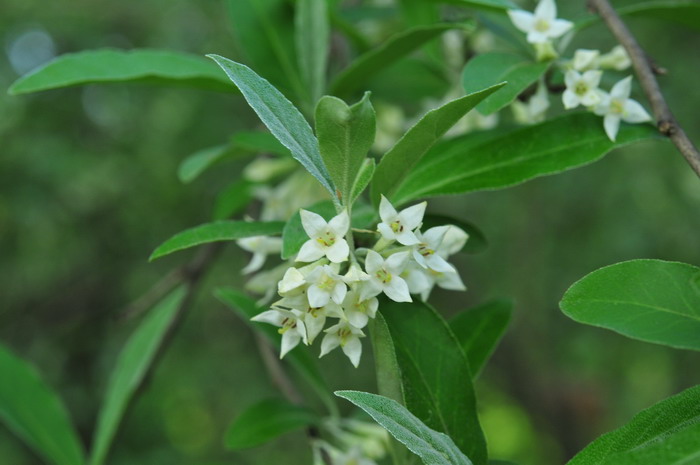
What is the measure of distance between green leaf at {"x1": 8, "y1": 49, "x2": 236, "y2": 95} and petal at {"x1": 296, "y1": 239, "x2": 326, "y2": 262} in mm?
551

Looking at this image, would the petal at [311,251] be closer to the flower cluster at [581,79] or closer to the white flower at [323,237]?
the white flower at [323,237]

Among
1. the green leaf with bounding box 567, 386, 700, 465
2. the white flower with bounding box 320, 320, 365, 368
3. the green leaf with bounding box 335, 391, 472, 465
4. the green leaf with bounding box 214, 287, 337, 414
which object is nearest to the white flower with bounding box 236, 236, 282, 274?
the green leaf with bounding box 214, 287, 337, 414

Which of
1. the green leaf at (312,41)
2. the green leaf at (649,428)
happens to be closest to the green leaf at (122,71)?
the green leaf at (312,41)

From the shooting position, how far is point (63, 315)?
5012mm

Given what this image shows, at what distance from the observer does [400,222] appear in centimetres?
85

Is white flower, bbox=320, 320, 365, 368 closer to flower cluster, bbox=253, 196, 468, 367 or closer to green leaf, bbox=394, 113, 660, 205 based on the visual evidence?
flower cluster, bbox=253, 196, 468, 367

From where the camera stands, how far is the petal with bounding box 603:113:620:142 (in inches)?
40.5

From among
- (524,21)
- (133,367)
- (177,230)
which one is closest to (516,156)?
(524,21)

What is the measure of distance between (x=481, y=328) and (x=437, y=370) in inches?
10.0

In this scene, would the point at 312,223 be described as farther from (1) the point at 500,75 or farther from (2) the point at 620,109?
(2) the point at 620,109

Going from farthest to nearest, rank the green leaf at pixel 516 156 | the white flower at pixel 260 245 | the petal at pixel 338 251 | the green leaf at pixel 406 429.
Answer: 1. the white flower at pixel 260 245
2. the green leaf at pixel 516 156
3. the petal at pixel 338 251
4. the green leaf at pixel 406 429

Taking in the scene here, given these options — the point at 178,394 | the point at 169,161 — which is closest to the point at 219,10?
the point at 169,161

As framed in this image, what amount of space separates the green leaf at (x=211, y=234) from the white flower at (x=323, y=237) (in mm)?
122

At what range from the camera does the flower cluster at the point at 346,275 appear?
80 centimetres
